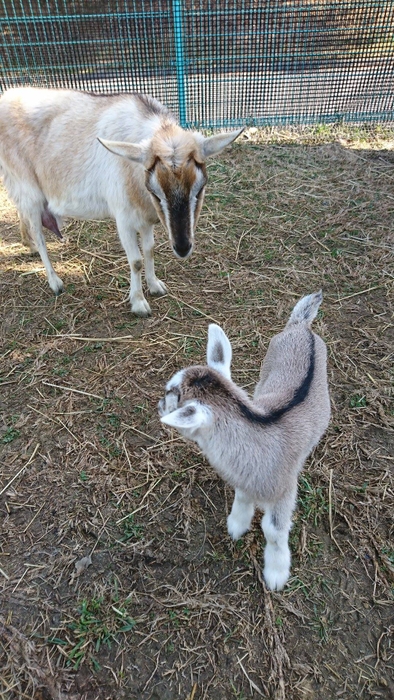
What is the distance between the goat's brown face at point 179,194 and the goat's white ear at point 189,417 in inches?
58.4

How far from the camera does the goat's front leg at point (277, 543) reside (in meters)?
2.34

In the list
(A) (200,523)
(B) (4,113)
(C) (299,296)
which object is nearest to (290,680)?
(A) (200,523)

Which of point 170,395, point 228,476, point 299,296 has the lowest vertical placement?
point 299,296

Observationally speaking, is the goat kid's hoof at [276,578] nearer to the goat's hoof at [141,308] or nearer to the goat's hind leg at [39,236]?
the goat's hoof at [141,308]

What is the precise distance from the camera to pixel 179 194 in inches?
122

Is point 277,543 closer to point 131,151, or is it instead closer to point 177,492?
point 177,492

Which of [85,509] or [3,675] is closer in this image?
[3,675]

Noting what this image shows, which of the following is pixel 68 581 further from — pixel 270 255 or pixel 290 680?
pixel 270 255

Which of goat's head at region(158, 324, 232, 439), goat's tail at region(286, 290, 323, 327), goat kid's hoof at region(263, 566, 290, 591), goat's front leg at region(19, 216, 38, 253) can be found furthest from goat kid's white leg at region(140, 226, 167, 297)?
goat kid's hoof at region(263, 566, 290, 591)

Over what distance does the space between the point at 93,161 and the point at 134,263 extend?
2.82ft

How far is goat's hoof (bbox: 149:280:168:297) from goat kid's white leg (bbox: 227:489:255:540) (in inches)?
86.7

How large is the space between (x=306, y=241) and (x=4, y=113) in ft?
9.67

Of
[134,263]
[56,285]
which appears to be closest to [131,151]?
[134,263]

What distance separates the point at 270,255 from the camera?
4.66 metres
